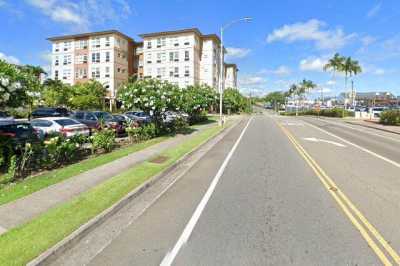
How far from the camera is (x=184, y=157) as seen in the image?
12.0 metres

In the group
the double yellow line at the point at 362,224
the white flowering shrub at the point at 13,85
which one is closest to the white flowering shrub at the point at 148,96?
the white flowering shrub at the point at 13,85

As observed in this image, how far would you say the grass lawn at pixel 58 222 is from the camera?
4.18 m

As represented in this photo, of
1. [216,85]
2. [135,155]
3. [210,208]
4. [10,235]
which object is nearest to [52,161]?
[135,155]

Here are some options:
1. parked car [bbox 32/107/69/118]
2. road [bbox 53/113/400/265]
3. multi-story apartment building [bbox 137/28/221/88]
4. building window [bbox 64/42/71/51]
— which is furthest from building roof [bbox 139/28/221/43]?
road [bbox 53/113/400/265]

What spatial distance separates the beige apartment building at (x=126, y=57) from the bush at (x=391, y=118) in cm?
3594

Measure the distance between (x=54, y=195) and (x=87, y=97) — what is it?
1672 inches

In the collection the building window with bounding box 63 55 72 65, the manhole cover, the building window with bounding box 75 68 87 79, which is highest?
the building window with bounding box 63 55 72 65

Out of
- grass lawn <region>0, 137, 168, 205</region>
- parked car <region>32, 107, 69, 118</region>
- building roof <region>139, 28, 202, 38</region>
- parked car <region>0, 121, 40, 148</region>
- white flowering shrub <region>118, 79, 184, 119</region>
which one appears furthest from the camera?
building roof <region>139, 28, 202, 38</region>

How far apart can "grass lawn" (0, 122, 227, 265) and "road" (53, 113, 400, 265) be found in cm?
58

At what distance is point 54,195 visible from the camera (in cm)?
687

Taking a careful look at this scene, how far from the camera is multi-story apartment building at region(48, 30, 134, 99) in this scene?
62.8m

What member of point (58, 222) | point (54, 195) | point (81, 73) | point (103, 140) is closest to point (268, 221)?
point (58, 222)

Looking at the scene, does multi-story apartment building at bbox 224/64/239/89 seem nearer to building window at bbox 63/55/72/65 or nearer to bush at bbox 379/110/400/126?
building window at bbox 63/55/72/65

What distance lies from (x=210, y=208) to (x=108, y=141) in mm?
8077
